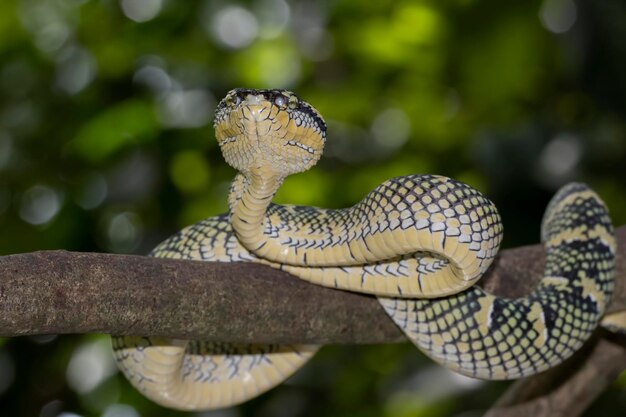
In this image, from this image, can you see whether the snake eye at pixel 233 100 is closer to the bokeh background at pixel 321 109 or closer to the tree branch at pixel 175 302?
the tree branch at pixel 175 302

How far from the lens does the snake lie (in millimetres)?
1802

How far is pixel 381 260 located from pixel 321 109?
162cm

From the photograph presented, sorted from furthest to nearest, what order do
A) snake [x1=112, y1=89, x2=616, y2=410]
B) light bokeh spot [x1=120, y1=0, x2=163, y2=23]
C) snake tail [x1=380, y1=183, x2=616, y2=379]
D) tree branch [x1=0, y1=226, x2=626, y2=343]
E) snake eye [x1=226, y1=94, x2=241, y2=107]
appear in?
light bokeh spot [x1=120, y1=0, x2=163, y2=23] → snake tail [x1=380, y1=183, x2=616, y2=379] → snake [x1=112, y1=89, x2=616, y2=410] → snake eye [x1=226, y1=94, x2=241, y2=107] → tree branch [x1=0, y1=226, x2=626, y2=343]

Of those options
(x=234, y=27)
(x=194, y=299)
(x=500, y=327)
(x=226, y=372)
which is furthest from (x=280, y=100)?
(x=234, y=27)

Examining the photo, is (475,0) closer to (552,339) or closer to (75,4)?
(75,4)

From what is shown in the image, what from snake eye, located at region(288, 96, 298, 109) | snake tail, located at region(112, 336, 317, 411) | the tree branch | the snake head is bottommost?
snake tail, located at region(112, 336, 317, 411)

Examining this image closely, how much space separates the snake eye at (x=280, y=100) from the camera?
1.70 m

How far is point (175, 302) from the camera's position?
1706 mm

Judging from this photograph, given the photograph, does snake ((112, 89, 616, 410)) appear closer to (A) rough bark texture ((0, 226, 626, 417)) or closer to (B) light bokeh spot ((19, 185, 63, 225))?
(A) rough bark texture ((0, 226, 626, 417))

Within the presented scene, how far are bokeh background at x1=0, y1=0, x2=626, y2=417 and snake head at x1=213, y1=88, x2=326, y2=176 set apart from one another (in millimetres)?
1019

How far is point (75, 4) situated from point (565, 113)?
2091 millimetres

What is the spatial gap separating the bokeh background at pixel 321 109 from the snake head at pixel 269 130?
1.02 m

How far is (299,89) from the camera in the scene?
358cm

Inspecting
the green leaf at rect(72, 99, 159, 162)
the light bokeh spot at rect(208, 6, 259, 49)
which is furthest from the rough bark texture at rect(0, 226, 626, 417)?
the light bokeh spot at rect(208, 6, 259, 49)
